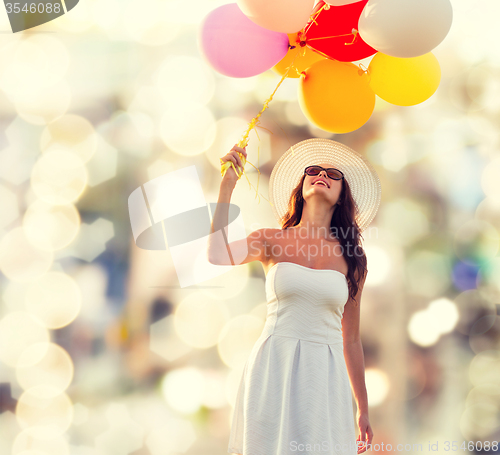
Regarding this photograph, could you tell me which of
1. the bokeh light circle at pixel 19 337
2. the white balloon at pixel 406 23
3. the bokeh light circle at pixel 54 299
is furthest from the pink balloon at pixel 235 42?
the bokeh light circle at pixel 19 337

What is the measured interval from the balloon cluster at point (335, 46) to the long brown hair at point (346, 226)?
0.26 metres

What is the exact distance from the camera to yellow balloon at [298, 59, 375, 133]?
1.02 meters

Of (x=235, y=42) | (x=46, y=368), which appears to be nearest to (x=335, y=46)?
(x=235, y=42)

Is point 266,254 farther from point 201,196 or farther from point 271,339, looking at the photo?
point 201,196

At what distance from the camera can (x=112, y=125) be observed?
1.57 metres

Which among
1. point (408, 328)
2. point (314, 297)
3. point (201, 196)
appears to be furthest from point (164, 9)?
point (408, 328)

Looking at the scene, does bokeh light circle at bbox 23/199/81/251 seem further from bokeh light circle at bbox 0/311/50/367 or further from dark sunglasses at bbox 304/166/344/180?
dark sunglasses at bbox 304/166/344/180

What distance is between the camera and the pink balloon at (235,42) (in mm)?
921

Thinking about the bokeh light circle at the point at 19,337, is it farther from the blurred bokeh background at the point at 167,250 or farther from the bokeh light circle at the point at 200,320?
the bokeh light circle at the point at 200,320

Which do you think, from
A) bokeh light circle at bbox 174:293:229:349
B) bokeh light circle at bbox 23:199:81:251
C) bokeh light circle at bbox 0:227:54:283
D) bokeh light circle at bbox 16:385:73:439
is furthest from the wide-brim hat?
bokeh light circle at bbox 16:385:73:439

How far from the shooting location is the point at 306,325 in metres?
1.01

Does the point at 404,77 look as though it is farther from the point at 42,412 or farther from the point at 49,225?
the point at 42,412

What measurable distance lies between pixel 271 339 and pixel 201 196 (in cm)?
71

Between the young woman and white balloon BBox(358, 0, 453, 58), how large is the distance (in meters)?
0.41
